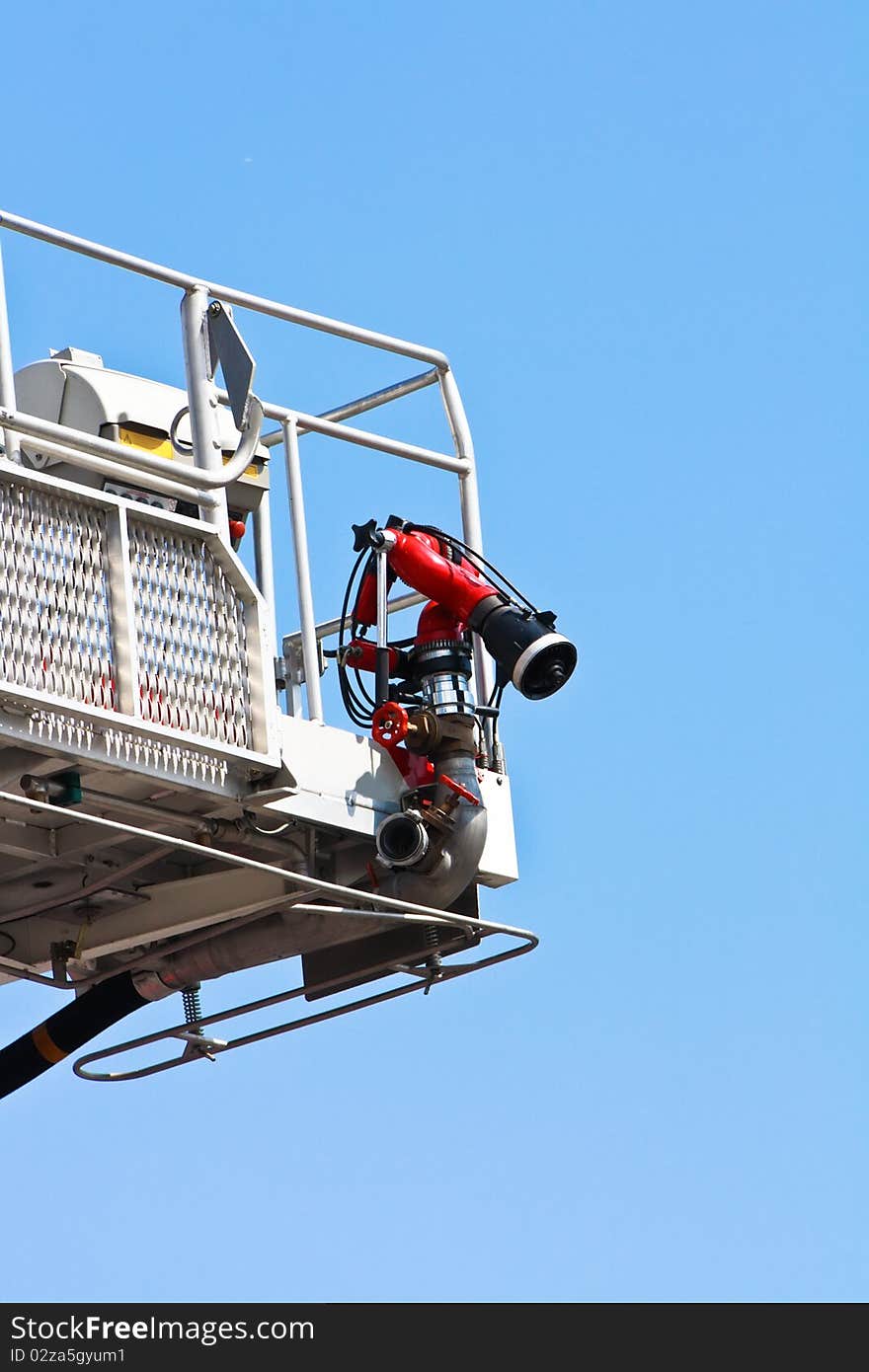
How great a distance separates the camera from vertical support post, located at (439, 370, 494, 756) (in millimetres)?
18719

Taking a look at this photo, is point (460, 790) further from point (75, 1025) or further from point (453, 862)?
point (75, 1025)

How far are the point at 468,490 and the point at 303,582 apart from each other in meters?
1.82

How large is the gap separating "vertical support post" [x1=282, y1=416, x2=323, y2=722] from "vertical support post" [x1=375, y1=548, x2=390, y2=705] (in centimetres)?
35

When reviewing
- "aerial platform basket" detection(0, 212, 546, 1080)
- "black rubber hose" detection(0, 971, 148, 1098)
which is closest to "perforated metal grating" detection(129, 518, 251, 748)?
"aerial platform basket" detection(0, 212, 546, 1080)

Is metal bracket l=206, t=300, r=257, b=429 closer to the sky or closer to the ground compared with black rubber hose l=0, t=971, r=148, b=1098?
closer to the sky

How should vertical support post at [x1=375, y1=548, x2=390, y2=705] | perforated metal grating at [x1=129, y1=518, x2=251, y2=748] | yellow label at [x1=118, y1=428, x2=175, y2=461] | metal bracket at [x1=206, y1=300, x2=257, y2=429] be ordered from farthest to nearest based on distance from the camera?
vertical support post at [x1=375, y1=548, x2=390, y2=705] → yellow label at [x1=118, y1=428, x2=175, y2=461] → metal bracket at [x1=206, y1=300, x2=257, y2=429] → perforated metal grating at [x1=129, y1=518, x2=251, y2=748]

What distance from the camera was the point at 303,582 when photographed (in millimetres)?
17891

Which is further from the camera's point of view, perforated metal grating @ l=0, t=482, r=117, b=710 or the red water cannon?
the red water cannon

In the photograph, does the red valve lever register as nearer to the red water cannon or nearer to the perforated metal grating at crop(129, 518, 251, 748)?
the red water cannon

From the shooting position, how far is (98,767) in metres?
16.3

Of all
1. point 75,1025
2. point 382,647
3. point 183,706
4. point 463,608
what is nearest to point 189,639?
point 183,706

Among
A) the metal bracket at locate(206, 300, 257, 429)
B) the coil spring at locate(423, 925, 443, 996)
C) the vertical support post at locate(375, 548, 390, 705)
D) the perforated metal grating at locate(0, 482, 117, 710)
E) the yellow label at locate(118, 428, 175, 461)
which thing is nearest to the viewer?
the perforated metal grating at locate(0, 482, 117, 710)

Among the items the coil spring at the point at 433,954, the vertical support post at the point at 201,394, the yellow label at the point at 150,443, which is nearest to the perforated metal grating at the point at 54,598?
the vertical support post at the point at 201,394

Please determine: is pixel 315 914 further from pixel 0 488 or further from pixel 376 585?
pixel 0 488
